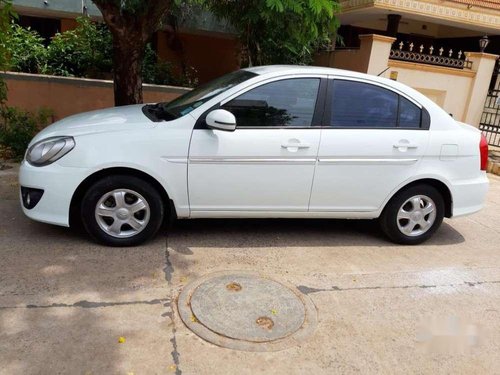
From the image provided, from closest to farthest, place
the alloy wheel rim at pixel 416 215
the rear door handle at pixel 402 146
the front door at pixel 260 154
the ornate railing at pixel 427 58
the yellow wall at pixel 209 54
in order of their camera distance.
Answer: the front door at pixel 260 154, the rear door handle at pixel 402 146, the alloy wheel rim at pixel 416 215, the ornate railing at pixel 427 58, the yellow wall at pixel 209 54

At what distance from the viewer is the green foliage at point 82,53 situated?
8.52 metres

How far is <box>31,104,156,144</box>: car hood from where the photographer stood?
390 cm

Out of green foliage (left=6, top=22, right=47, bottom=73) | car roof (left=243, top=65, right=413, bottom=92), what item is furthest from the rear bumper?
green foliage (left=6, top=22, right=47, bottom=73)

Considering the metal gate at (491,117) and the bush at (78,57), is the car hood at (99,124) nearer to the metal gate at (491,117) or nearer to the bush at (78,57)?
the bush at (78,57)

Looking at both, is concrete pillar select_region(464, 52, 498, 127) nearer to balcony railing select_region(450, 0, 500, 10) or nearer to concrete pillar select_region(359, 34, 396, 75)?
balcony railing select_region(450, 0, 500, 10)

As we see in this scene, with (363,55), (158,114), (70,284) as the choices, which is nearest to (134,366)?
(70,284)

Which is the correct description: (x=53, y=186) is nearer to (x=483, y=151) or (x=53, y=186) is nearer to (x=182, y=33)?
(x=483, y=151)

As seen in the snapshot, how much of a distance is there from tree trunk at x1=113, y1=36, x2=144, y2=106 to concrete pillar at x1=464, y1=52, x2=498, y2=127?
8.73 meters

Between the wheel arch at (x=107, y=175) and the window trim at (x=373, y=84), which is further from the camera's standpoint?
the window trim at (x=373, y=84)

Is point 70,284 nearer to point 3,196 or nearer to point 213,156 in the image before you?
point 213,156

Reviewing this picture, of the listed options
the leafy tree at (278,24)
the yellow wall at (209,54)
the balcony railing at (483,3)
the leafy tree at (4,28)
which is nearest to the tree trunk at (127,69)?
the leafy tree at (4,28)

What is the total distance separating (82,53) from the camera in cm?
870

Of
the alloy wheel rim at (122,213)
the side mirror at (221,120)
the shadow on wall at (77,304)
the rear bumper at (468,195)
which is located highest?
the side mirror at (221,120)

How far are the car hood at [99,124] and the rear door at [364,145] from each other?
64.6 inches
